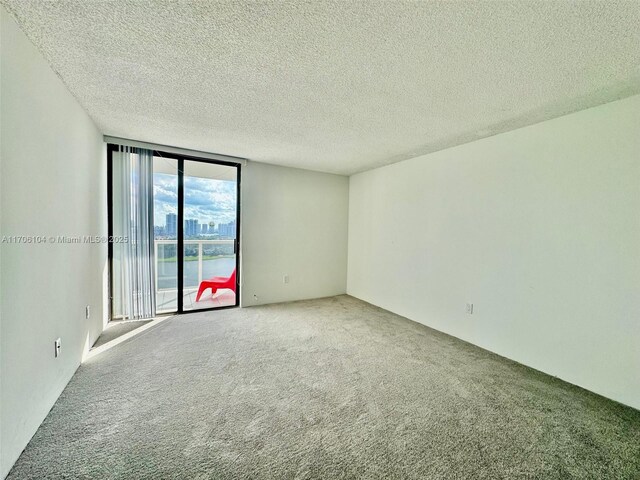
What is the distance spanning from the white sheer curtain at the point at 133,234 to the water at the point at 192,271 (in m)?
0.26

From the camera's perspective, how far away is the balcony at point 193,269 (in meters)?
3.60

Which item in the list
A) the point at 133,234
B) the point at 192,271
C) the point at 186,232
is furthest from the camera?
the point at 192,271

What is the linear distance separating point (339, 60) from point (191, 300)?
394 centimetres

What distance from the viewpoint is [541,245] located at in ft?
7.61

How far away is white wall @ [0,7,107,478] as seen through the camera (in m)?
1.28

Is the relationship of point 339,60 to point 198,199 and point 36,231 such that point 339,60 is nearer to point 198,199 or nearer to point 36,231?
point 36,231

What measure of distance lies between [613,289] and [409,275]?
1.96m

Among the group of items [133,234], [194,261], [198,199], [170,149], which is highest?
[170,149]

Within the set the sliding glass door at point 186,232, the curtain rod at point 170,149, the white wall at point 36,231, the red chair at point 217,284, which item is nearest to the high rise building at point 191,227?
the sliding glass door at point 186,232

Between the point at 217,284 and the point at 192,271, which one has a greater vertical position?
the point at 192,271

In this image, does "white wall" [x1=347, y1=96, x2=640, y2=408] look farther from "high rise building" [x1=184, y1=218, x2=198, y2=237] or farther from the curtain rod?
"high rise building" [x1=184, y1=218, x2=198, y2=237]

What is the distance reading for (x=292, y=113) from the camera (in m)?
2.29

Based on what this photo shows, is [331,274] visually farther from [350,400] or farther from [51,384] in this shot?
[51,384]

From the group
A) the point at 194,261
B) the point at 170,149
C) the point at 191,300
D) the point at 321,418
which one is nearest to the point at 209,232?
the point at 194,261
